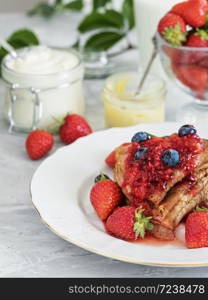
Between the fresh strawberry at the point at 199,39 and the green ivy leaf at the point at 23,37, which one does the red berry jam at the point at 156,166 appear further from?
the green ivy leaf at the point at 23,37

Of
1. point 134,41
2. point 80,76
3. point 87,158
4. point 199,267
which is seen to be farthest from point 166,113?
point 199,267

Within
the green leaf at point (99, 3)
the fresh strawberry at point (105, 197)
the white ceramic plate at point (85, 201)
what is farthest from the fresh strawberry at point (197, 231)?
the green leaf at point (99, 3)

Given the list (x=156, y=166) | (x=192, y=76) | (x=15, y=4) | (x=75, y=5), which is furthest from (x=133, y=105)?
(x=15, y=4)

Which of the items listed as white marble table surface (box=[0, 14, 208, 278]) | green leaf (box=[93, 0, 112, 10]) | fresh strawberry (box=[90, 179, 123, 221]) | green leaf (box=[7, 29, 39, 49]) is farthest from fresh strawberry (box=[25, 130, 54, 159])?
green leaf (box=[93, 0, 112, 10])

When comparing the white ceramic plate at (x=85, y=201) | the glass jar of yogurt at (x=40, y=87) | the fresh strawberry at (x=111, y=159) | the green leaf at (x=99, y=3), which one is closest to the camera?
the white ceramic plate at (x=85, y=201)

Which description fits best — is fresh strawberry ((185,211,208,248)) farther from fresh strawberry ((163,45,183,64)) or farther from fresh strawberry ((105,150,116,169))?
fresh strawberry ((163,45,183,64))

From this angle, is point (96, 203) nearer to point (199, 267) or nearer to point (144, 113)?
point (199, 267)
